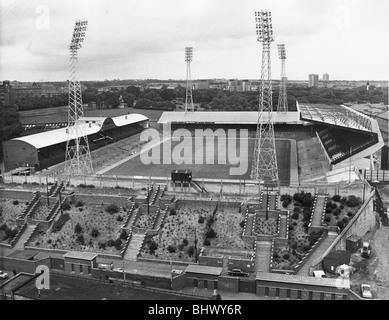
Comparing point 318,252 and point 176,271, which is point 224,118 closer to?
point 318,252

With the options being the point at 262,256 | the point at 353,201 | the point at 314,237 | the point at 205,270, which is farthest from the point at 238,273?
the point at 353,201

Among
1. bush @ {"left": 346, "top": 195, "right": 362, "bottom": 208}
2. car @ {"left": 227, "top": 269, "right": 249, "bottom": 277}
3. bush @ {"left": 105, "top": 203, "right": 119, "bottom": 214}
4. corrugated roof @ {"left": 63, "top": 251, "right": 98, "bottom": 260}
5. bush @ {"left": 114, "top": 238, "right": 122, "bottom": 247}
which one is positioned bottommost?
car @ {"left": 227, "top": 269, "right": 249, "bottom": 277}

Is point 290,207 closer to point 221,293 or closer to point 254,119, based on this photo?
point 221,293

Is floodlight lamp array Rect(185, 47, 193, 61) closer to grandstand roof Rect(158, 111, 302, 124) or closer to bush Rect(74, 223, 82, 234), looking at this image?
grandstand roof Rect(158, 111, 302, 124)

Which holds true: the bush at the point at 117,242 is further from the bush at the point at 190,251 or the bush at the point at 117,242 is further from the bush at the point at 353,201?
the bush at the point at 353,201

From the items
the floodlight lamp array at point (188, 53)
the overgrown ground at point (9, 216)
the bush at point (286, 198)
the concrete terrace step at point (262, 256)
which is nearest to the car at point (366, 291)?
the concrete terrace step at point (262, 256)

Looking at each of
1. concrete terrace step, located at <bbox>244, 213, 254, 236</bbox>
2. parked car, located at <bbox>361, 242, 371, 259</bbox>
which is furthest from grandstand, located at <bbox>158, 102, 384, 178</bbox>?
concrete terrace step, located at <bbox>244, 213, 254, 236</bbox>

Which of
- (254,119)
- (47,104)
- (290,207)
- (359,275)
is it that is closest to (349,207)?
(290,207)
